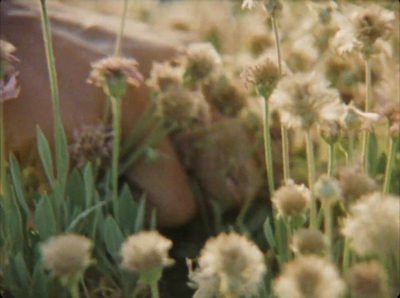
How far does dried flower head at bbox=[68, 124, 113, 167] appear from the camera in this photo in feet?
3.93

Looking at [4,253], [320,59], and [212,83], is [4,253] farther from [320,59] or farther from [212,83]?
[320,59]

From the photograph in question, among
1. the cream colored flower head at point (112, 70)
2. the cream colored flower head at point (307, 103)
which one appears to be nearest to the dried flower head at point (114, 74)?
the cream colored flower head at point (112, 70)

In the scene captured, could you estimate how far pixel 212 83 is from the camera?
1.42 meters

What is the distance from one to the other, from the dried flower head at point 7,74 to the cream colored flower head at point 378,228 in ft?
1.80

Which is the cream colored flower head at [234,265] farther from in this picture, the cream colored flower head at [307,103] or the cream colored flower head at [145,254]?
the cream colored flower head at [307,103]

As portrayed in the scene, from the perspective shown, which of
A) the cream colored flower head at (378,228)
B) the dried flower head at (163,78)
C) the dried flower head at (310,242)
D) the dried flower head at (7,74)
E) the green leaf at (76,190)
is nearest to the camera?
the cream colored flower head at (378,228)

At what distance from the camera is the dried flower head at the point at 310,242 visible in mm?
725

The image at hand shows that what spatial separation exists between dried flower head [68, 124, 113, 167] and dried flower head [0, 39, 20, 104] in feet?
0.57

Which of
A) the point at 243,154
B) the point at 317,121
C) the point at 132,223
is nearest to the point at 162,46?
the point at 243,154

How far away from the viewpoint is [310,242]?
2.38 ft

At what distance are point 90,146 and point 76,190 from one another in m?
0.10

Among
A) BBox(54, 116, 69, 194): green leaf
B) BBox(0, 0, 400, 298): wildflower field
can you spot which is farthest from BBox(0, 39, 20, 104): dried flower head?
BBox(54, 116, 69, 194): green leaf

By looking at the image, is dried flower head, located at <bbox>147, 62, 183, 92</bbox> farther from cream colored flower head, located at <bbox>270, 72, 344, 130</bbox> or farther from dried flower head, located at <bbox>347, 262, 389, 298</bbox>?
dried flower head, located at <bbox>347, 262, 389, 298</bbox>

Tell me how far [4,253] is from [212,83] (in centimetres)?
63
